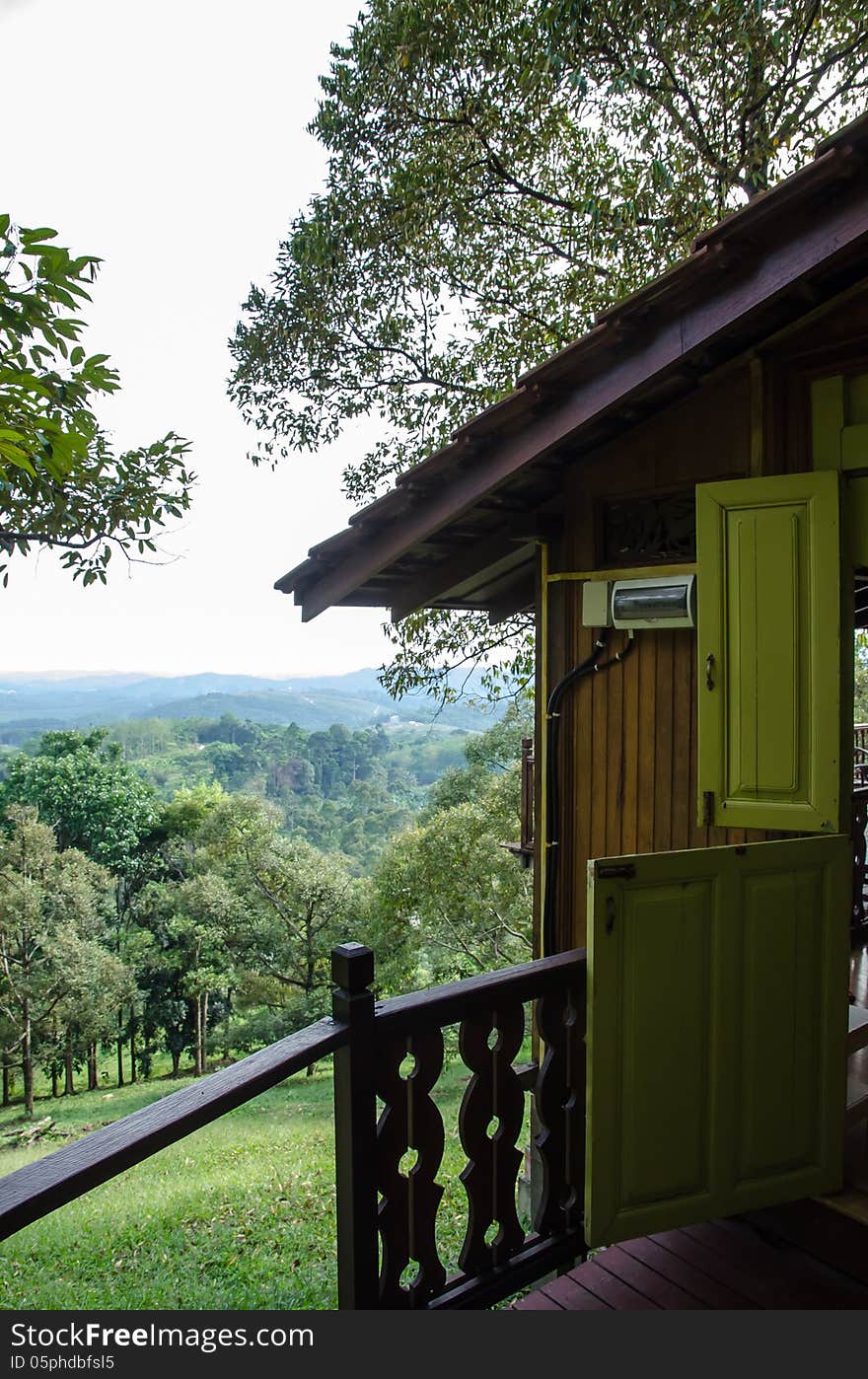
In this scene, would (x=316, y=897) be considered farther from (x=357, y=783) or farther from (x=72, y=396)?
(x=72, y=396)

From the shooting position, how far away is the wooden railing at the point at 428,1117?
5.67ft

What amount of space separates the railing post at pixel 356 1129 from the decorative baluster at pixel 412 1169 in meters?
0.04

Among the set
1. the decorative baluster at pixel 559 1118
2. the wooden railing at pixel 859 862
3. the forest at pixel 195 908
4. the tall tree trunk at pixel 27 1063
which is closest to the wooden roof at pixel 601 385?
the decorative baluster at pixel 559 1118

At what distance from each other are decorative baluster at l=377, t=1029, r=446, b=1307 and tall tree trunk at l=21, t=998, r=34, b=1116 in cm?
1897

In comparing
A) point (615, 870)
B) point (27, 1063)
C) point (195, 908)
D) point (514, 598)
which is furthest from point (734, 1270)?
point (195, 908)

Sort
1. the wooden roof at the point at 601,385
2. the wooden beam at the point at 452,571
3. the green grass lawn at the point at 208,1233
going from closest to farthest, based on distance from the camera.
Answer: the wooden roof at the point at 601,385, the wooden beam at the point at 452,571, the green grass lawn at the point at 208,1233

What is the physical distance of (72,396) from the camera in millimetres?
3043

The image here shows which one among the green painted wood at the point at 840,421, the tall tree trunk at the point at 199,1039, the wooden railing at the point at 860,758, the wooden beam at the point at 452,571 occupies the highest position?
the green painted wood at the point at 840,421

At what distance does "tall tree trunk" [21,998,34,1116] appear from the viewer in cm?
1730

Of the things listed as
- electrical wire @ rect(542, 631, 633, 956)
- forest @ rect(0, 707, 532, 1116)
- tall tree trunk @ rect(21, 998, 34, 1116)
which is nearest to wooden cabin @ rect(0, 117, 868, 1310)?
electrical wire @ rect(542, 631, 633, 956)

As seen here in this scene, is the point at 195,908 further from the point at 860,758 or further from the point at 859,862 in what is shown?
the point at 859,862

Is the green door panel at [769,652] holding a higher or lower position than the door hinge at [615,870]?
higher

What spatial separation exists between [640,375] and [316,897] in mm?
19742

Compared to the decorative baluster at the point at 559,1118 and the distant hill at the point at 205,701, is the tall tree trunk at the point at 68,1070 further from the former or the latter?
the decorative baluster at the point at 559,1118
